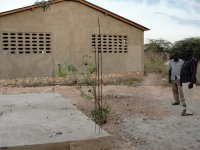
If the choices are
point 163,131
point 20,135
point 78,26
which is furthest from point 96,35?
point 20,135

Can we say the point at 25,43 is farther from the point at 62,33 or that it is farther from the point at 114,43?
the point at 114,43

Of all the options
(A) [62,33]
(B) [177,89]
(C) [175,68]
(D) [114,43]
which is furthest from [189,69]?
(D) [114,43]

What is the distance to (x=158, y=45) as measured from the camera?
39.1m

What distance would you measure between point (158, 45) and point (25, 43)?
23.9m

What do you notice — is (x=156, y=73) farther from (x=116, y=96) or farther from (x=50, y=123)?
(x=50, y=123)

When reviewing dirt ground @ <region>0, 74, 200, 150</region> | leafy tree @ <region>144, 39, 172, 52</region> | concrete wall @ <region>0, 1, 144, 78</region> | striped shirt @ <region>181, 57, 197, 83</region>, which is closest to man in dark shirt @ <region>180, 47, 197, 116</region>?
striped shirt @ <region>181, 57, 197, 83</region>

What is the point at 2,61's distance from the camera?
56.0 ft

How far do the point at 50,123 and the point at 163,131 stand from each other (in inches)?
86.8

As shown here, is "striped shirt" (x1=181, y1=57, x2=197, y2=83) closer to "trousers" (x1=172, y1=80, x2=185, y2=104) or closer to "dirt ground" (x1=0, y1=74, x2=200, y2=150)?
"dirt ground" (x1=0, y1=74, x2=200, y2=150)

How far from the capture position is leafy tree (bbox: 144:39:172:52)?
37.4m

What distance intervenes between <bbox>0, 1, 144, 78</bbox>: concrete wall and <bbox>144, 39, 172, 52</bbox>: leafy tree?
17.6 metres

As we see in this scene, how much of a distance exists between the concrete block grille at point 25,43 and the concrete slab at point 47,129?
28.8 feet

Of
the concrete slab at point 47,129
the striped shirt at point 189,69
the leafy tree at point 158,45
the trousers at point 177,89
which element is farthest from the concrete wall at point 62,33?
the leafy tree at point 158,45

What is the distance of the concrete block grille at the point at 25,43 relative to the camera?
56.3ft
